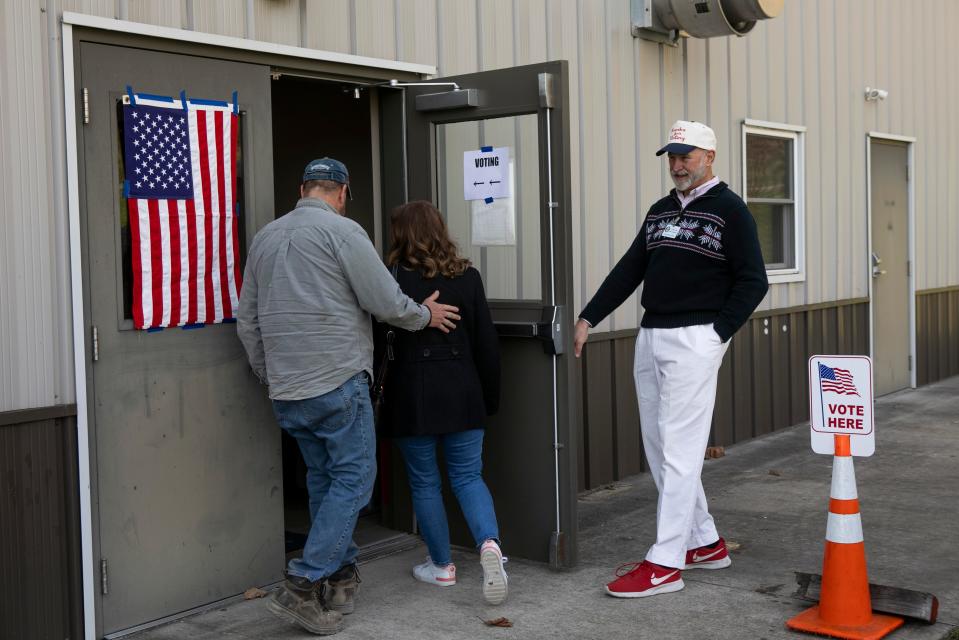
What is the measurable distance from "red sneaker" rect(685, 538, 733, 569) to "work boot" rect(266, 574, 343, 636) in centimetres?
178

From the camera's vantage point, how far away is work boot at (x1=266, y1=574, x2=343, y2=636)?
4566 millimetres

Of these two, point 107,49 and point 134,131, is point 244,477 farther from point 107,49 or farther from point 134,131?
point 107,49

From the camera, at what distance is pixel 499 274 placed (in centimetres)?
577

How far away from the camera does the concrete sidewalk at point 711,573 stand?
4.71 meters

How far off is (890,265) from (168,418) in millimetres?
8719

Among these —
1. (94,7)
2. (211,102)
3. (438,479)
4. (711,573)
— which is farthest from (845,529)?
(94,7)

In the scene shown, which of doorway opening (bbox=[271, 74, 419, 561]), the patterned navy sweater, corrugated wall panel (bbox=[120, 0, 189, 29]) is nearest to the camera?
corrugated wall panel (bbox=[120, 0, 189, 29])

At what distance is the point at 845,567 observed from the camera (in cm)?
450

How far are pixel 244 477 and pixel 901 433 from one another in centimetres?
601

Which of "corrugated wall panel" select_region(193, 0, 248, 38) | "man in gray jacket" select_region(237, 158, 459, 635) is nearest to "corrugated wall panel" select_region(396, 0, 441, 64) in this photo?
"corrugated wall panel" select_region(193, 0, 248, 38)

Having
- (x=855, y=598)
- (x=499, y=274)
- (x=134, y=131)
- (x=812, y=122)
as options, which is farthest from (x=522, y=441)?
(x=812, y=122)

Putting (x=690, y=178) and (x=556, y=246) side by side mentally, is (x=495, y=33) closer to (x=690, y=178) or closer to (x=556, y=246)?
(x=556, y=246)

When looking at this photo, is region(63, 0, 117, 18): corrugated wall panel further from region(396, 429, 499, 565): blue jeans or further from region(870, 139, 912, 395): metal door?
region(870, 139, 912, 395): metal door

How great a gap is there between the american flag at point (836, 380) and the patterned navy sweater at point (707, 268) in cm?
51
